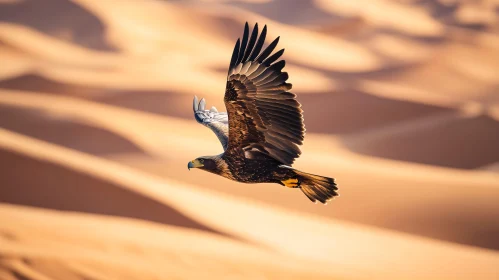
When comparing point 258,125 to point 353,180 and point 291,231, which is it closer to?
point 291,231

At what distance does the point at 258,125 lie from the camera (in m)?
4.73

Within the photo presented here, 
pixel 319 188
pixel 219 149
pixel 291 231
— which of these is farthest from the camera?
pixel 219 149

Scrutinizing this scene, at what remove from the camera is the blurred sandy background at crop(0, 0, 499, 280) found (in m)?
9.69

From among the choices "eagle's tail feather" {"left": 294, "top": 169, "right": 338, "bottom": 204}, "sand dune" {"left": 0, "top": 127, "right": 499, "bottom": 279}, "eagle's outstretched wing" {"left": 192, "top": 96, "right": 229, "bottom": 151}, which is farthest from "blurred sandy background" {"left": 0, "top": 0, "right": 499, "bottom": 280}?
"eagle's tail feather" {"left": 294, "top": 169, "right": 338, "bottom": 204}

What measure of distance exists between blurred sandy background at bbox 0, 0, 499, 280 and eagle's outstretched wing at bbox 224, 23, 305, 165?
4033 mm

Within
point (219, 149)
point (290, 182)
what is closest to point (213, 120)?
point (290, 182)

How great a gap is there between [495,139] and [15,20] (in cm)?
1936

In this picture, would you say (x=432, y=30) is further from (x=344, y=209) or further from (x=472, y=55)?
(x=344, y=209)

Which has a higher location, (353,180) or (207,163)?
(353,180)

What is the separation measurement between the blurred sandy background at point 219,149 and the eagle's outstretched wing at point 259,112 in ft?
13.2

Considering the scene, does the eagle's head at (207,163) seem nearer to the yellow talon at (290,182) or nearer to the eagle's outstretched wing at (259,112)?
the eagle's outstretched wing at (259,112)

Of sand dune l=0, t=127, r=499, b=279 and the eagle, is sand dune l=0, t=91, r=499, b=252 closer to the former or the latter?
sand dune l=0, t=127, r=499, b=279

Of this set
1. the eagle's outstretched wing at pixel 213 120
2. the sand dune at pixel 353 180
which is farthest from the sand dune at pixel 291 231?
the eagle's outstretched wing at pixel 213 120

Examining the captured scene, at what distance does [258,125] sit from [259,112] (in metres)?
0.09
